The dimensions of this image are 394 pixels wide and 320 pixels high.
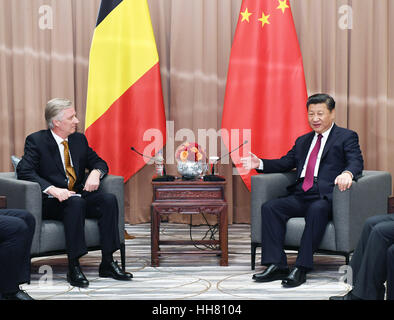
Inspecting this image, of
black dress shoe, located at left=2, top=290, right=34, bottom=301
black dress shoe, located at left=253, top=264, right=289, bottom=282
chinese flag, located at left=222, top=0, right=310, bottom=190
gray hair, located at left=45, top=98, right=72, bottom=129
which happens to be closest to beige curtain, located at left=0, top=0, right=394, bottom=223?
chinese flag, located at left=222, top=0, right=310, bottom=190

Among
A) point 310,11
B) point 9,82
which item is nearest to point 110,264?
point 9,82

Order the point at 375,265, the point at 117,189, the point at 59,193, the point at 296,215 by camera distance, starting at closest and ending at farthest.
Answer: the point at 375,265 < the point at 59,193 < the point at 296,215 < the point at 117,189

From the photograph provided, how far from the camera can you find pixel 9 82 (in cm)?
448

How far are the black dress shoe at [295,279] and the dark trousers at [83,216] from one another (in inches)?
42.1

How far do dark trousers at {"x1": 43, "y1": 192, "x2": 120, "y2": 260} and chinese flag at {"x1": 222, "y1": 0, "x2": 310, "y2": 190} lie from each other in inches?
63.1

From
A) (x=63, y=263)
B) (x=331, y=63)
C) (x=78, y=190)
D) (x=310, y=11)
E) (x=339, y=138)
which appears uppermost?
(x=310, y=11)

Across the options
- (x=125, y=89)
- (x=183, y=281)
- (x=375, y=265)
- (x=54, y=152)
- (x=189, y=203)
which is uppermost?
(x=125, y=89)

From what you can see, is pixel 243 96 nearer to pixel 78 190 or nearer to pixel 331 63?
pixel 331 63

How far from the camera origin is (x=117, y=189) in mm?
3191

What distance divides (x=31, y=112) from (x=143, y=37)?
125cm

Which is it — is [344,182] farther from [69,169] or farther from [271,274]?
[69,169]

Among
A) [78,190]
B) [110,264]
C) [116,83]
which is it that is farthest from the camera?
[116,83]

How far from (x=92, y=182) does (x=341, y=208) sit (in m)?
1.57

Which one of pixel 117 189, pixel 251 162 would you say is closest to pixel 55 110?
pixel 117 189
